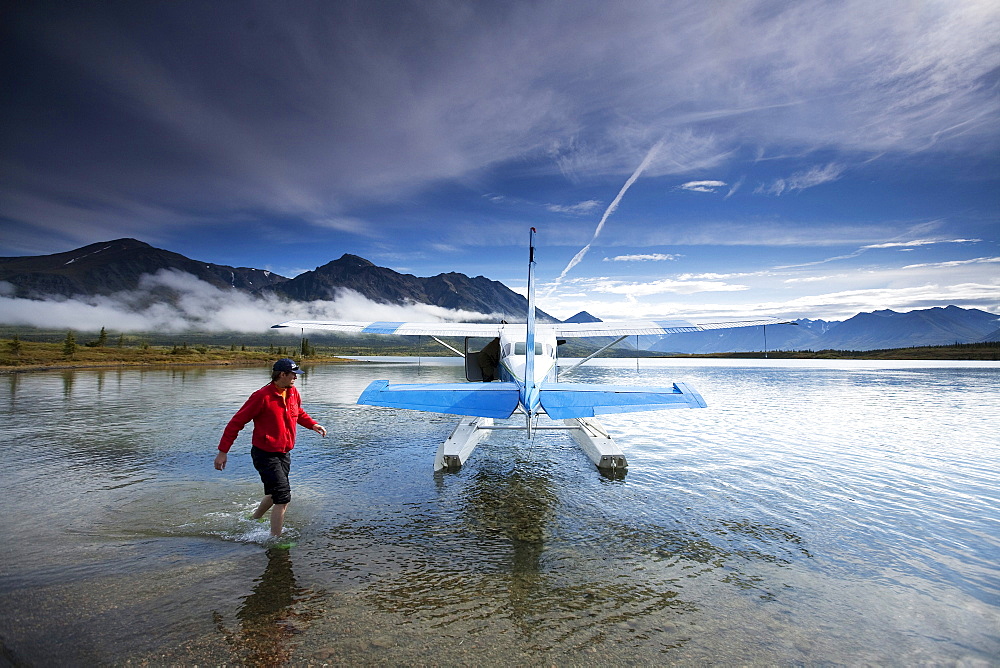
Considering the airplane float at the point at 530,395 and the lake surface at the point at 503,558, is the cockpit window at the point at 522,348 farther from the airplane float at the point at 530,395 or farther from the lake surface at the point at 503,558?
the lake surface at the point at 503,558

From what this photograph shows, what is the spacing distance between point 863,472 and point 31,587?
12.6m

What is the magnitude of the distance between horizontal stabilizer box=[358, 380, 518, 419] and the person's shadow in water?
3057mm

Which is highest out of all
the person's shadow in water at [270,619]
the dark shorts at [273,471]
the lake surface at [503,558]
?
the dark shorts at [273,471]

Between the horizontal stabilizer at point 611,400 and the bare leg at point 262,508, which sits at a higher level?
the horizontal stabilizer at point 611,400

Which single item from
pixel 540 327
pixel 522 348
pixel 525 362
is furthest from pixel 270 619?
pixel 540 327

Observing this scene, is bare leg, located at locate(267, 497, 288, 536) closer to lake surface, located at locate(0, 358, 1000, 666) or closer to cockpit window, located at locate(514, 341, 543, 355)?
lake surface, located at locate(0, 358, 1000, 666)

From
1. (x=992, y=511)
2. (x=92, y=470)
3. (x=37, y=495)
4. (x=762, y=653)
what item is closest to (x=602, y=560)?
(x=762, y=653)

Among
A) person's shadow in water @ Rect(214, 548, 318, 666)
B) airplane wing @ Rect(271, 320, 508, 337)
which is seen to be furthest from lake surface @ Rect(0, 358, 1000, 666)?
airplane wing @ Rect(271, 320, 508, 337)

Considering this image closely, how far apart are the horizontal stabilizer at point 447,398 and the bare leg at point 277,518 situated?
2.02m

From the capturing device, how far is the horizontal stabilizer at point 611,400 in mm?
7223

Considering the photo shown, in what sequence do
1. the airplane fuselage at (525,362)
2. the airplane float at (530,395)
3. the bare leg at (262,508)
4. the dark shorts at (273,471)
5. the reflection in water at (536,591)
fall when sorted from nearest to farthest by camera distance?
the reflection in water at (536,591)
the dark shorts at (273,471)
the bare leg at (262,508)
the airplane float at (530,395)
the airplane fuselage at (525,362)

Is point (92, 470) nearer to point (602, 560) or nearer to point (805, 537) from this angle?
point (602, 560)

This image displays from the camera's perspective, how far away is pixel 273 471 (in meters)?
5.20

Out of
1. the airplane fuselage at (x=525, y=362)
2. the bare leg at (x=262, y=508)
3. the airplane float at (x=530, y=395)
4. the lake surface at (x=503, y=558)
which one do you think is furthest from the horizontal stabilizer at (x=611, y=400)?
the bare leg at (x=262, y=508)
